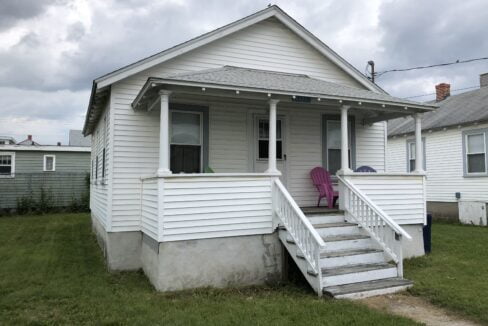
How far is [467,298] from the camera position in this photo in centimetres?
566

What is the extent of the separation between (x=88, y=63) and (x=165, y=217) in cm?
1220

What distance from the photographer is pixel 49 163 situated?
2191 centimetres

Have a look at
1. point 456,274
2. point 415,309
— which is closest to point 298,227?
point 415,309

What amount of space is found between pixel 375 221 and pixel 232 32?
5190mm

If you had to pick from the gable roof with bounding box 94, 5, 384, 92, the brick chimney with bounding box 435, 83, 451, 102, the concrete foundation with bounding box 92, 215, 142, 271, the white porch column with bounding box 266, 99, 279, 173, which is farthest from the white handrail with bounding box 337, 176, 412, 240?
the brick chimney with bounding box 435, 83, 451, 102

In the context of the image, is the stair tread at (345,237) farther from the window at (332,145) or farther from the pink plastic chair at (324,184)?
the window at (332,145)

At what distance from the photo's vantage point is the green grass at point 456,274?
216 inches

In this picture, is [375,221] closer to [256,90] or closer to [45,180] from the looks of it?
[256,90]

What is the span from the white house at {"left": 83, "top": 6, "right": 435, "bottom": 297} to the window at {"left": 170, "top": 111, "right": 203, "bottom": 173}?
0.02 meters

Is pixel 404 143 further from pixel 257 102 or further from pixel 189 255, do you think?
pixel 189 255

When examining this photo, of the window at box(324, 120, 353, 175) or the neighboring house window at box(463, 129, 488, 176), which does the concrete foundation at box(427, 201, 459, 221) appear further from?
the window at box(324, 120, 353, 175)

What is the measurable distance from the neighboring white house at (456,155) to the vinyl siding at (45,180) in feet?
52.1

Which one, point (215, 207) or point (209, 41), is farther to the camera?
point (209, 41)

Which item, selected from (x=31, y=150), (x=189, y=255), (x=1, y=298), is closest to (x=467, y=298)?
(x=189, y=255)
